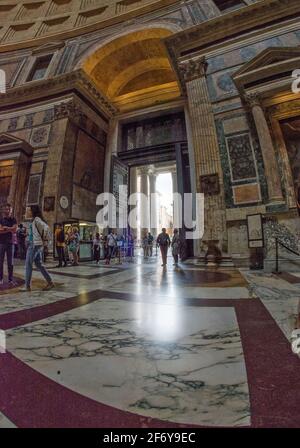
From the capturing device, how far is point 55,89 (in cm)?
1181

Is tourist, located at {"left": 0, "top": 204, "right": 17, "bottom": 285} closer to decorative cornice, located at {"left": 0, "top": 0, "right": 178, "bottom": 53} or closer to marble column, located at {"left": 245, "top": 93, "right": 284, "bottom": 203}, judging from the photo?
marble column, located at {"left": 245, "top": 93, "right": 284, "bottom": 203}

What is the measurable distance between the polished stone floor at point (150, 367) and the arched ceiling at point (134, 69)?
563 inches

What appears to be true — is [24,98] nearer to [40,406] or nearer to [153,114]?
[153,114]

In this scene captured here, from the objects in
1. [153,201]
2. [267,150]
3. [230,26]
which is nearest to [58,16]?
[230,26]

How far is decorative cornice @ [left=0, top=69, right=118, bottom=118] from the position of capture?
454 inches

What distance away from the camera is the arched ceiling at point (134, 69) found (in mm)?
12617

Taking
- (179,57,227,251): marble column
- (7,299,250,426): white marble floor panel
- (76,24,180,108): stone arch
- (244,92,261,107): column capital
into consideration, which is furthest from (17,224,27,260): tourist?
(244,92,261,107): column capital

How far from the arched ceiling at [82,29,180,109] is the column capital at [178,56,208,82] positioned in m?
3.70

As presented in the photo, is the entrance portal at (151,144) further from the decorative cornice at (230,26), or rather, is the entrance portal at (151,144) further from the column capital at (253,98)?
the column capital at (253,98)

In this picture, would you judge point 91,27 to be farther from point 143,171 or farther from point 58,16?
point 143,171

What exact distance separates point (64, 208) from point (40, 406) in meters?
10.3

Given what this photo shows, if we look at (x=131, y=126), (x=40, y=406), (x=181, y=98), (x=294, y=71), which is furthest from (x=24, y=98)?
(x=40, y=406)

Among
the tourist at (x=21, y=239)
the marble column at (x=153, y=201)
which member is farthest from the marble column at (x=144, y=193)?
the tourist at (x=21, y=239)

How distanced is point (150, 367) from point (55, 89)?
1432 centimetres
